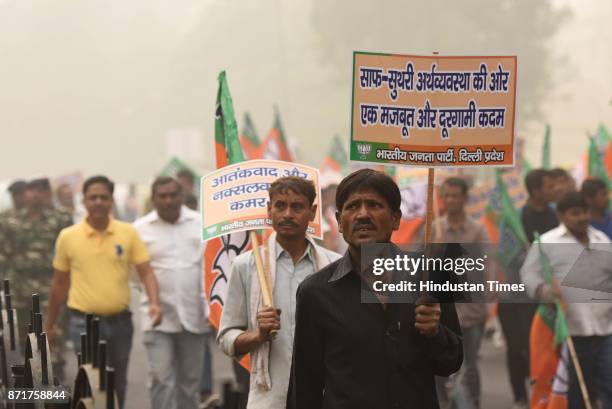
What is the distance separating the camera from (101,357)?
14.1 feet

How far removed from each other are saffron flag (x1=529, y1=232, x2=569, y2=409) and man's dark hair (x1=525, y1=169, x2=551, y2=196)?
2232 mm

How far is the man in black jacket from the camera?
149 inches

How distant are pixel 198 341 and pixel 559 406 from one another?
2.27 m

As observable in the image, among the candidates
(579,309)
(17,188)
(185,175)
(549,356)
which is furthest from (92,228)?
(185,175)

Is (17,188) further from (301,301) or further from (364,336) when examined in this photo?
(364,336)

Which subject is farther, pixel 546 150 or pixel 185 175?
pixel 185 175

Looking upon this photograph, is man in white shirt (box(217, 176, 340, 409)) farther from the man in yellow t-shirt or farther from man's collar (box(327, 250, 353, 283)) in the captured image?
the man in yellow t-shirt

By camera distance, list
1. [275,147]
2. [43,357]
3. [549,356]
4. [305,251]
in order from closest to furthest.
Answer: [43,357] < [305,251] < [549,356] < [275,147]

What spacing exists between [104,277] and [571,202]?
112 inches

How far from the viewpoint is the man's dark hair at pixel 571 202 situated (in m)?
7.65

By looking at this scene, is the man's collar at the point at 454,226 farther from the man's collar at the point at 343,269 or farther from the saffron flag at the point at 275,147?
the man's collar at the point at 343,269

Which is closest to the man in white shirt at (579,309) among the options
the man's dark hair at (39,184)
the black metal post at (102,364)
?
the black metal post at (102,364)

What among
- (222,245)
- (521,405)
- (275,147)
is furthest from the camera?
(275,147)

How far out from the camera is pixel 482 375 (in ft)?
36.8
